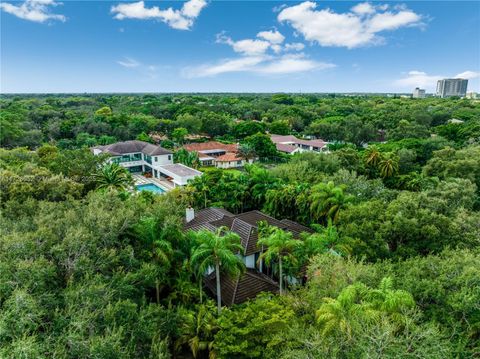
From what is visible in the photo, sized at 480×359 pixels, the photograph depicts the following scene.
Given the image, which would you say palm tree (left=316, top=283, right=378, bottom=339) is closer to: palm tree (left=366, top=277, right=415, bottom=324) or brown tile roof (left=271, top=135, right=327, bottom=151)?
palm tree (left=366, top=277, right=415, bottom=324)

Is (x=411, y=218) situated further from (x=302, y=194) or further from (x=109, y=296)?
(x=109, y=296)

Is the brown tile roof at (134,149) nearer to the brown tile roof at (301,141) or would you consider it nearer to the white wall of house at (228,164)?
the white wall of house at (228,164)

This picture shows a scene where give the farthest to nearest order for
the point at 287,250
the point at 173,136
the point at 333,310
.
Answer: the point at 173,136
the point at 287,250
the point at 333,310

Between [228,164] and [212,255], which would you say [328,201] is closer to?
[212,255]

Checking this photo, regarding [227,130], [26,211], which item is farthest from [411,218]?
[227,130]

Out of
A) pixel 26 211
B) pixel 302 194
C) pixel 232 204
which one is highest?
pixel 26 211

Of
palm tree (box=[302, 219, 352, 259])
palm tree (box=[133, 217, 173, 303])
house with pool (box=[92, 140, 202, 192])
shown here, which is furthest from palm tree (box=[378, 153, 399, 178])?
palm tree (box=[133, 217, 173, 303])
